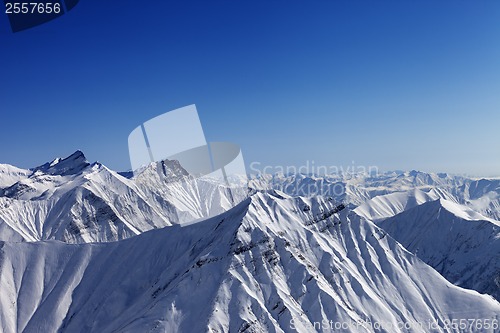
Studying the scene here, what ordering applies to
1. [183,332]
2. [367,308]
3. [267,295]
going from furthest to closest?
1. [367,308]
2. [267,295]
3. [183,332]

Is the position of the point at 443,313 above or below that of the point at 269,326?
below

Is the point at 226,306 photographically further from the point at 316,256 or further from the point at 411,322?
the point at 411,322

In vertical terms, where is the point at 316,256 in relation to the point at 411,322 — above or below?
above

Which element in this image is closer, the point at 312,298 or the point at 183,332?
the point at 183,332

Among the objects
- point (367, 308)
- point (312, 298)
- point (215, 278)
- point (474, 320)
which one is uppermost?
point (215, 278)

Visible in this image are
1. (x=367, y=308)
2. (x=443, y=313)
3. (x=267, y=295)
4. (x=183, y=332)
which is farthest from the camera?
(x=443, y=313)

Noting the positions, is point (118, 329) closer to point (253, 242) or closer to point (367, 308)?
point (253, 242)

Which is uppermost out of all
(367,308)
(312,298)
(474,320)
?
(312,298)

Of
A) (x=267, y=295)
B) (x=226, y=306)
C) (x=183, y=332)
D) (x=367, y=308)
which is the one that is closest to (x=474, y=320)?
(x=367, y=308)

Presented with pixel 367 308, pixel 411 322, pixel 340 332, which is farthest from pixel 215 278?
pixel 411 322
